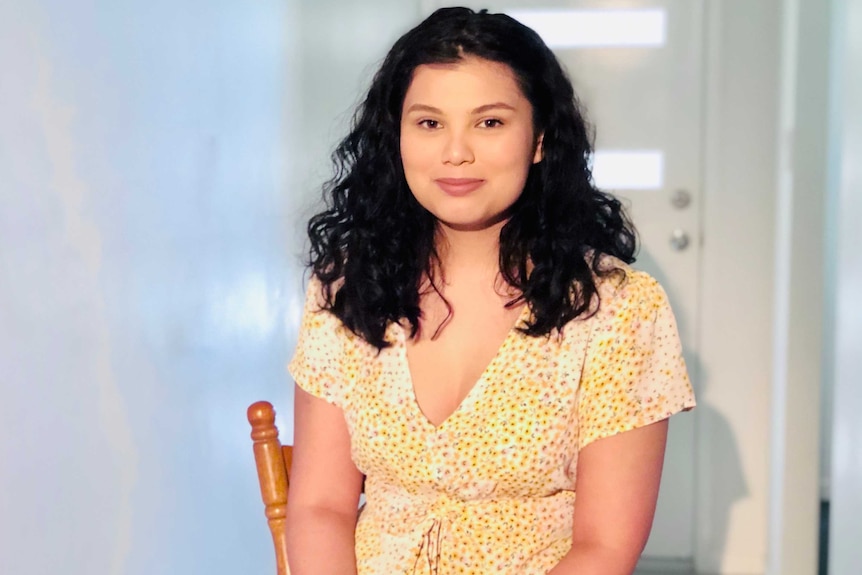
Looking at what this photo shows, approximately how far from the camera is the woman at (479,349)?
124 centimetres

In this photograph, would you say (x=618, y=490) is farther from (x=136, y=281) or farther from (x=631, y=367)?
(x=136, y=281)

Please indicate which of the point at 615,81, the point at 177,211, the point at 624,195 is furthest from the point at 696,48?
the point at 177,211

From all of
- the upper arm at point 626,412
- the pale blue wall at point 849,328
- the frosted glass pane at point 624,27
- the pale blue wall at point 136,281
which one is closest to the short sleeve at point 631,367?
the upper arm at point 626,412

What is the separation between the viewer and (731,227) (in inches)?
126

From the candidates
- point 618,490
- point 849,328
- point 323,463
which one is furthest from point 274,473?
point 849,328

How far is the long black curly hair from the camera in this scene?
1281 mm

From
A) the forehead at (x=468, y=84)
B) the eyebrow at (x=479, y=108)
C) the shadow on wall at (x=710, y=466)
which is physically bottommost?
the shadow on wall at (x=710, y=466)

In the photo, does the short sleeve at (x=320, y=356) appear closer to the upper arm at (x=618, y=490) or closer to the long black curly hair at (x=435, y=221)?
the long black curly hair at (x=435, y=221)

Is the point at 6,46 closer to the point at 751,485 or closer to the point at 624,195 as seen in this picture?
the point at 624,195

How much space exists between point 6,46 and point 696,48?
2.45 meters

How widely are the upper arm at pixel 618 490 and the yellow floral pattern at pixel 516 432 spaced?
2 centimetres

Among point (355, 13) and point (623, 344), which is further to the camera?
point (355, 13)

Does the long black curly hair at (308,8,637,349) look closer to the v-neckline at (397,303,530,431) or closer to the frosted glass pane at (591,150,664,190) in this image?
the v-neckline at (397,303,530,431)

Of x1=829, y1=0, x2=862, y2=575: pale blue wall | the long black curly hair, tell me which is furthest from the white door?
the long black curly hair
